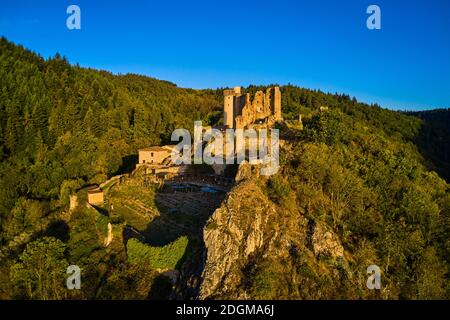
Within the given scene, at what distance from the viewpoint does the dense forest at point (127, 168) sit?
1214 inches

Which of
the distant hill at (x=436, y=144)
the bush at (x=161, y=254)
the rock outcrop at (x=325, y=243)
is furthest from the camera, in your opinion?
the distant hill at (x=436, y=144)

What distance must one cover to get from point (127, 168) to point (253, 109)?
20655 mm

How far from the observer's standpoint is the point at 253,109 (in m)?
58.1

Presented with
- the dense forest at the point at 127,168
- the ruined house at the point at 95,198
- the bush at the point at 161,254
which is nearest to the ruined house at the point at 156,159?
the dense forest at the point at 127,168

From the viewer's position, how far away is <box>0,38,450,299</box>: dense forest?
3084 centimetres

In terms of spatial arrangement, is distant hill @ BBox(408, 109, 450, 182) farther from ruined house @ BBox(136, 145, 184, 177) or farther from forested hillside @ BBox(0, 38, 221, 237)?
ruined house @ BBox(136, 145, 184, 177)

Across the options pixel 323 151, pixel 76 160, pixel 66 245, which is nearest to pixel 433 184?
pixel 323 151

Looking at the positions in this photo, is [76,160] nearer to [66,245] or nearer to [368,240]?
[66,245]

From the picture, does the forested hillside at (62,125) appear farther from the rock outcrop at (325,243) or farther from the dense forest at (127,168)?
the rock outcrop at (325,243)

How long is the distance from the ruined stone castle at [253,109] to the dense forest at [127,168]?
246 inches

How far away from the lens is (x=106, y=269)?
3191cm

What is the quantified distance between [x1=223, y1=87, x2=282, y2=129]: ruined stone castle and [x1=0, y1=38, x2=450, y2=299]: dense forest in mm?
6247

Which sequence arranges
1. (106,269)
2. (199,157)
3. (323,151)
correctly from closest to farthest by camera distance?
(106,269) → (323,151) → (199,157)
